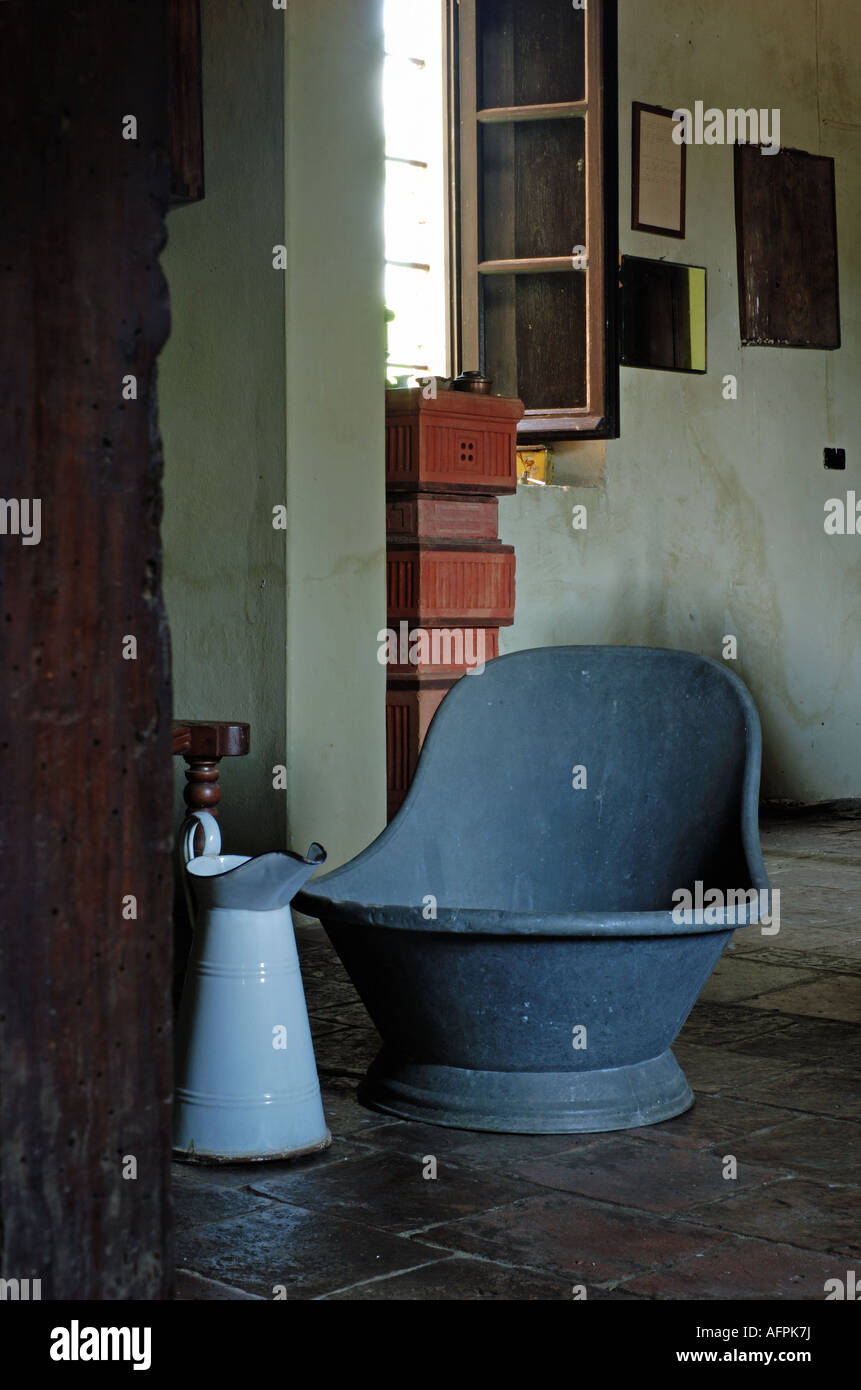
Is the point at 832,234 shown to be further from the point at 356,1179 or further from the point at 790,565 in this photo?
the point at 356,1179

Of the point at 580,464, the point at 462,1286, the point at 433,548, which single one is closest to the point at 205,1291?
the point at 462,1286

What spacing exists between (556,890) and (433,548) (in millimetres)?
1798

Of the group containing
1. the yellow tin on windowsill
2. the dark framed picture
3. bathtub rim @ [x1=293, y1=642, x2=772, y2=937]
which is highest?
the dark framed picture

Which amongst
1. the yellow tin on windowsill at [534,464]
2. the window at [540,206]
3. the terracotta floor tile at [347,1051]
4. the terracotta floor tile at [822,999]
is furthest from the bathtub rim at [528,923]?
the yellow tin on windowsill at [534,464]

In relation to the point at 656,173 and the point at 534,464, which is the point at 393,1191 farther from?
the point at 656,173

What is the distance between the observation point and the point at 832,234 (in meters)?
6.76

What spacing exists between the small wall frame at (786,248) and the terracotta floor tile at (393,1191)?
4.78m

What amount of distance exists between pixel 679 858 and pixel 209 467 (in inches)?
69.7

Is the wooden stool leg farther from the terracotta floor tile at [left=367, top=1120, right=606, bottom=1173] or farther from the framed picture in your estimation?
the framed picture

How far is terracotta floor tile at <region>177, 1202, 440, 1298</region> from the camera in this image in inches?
76.9

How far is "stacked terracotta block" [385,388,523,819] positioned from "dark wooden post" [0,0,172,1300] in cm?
316

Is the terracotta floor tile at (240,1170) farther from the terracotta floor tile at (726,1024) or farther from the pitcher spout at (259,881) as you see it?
the terracotta floor tile at (726,1024)

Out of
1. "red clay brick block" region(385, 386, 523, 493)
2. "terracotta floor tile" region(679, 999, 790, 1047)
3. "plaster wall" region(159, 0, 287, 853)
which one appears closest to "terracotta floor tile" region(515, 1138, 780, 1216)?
"terracotta floor tile" region(679, 999, 790, 1047)

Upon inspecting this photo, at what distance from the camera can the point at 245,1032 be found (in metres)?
2.44
